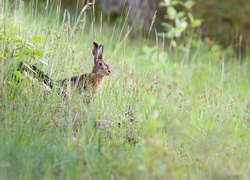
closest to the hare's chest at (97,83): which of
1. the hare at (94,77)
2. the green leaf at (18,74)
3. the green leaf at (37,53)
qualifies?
the hare at (94,77)

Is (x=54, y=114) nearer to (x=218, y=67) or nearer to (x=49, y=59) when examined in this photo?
(x=49, y=59)

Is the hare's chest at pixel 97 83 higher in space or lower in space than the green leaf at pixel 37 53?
lower

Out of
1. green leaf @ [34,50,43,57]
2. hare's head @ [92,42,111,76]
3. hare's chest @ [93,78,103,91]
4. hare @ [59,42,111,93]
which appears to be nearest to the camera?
green leaf @ [34,50,43,57]

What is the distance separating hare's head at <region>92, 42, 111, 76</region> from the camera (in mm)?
6805

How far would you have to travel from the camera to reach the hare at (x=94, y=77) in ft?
21.4

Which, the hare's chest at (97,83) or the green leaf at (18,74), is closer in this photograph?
the green leaf at (18,74)

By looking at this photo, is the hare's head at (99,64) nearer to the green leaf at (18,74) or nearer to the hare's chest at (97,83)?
the hare's chest at (97,83)

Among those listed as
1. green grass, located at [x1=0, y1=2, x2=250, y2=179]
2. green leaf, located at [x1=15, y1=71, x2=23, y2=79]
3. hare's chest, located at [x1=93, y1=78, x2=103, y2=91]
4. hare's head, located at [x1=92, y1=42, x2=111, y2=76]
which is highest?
hare's head, located at [x1=92, y1=42, x2=111, y2=76]

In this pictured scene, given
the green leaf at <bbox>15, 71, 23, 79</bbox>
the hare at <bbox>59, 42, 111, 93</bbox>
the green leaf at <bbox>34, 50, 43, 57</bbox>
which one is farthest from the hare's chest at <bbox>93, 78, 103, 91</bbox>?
the green leaf at <bbox>15, 71, 23, 79</bbox>

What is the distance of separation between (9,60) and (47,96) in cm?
55

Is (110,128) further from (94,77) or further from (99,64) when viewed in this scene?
(99,64)

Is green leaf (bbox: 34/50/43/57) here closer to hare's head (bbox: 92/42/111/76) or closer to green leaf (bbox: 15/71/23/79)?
green leaf (bbox: 15/71/23/79)

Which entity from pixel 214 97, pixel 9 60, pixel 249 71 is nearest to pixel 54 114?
pixel 9 60

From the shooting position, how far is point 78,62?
285 inches
